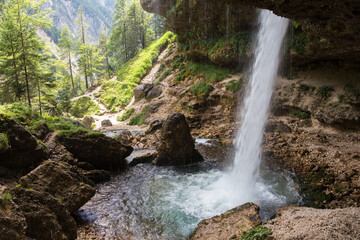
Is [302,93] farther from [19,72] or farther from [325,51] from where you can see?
[19,72]

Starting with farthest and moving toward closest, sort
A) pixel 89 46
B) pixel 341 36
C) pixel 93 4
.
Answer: pixel 93 4 < pixel 89 46 < pixel 341 36

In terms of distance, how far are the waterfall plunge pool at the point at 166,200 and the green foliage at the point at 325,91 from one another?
599 cm

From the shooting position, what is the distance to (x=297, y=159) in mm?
9734

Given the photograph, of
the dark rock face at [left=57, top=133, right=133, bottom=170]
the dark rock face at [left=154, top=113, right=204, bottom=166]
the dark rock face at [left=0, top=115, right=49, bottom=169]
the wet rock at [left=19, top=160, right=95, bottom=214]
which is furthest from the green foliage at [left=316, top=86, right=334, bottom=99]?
the dark rock face at [left=0, top=115, right=49, bottom=169]

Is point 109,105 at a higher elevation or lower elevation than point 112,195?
higher

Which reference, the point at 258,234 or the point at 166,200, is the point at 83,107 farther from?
the point at 258,234

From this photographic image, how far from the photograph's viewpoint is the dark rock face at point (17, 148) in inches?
247

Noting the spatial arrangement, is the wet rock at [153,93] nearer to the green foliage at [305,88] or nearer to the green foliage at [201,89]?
the green foliage at [201,89]

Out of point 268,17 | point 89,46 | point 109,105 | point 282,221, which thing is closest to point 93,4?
point 89,46

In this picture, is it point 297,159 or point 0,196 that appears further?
point 297,159

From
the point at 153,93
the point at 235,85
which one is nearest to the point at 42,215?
the point at 235,85

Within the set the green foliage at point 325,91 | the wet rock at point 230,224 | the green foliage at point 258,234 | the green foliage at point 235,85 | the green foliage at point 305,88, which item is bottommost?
the wet rock at point 230,224

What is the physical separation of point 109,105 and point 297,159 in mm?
25338

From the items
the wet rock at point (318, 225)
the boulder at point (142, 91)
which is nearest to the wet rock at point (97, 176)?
the wet rock at point (318, 225)
